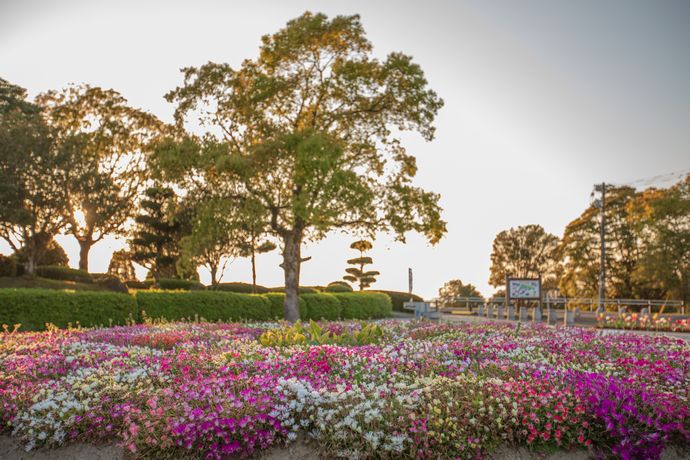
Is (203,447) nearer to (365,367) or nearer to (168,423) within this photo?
(168,423)

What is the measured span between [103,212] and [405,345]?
2994cm

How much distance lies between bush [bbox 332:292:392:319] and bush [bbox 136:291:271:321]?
537 centimetres

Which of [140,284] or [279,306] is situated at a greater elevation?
[140,284]

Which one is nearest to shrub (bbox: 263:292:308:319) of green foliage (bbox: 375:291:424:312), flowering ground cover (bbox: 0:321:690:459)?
green foliage (bbox: 375:291:424:312)

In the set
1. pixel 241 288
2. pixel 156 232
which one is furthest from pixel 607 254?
pixel 156 232

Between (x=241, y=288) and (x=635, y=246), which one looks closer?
(x=241, y=288)

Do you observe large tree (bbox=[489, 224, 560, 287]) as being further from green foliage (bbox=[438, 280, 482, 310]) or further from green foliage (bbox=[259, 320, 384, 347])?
green foliage (bbox=[259, 320, 384, 347])

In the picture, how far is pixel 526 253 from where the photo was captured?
204ft

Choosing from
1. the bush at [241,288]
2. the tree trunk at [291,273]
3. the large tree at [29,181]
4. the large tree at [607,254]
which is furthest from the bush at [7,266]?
the large tree at [607,254]

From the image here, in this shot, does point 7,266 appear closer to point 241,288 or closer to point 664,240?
point 241,288

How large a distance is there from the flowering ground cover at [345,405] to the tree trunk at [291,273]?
1494cm

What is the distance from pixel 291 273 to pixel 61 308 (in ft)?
29.6

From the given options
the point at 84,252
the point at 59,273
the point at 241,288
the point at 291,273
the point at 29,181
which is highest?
the point at 29,181

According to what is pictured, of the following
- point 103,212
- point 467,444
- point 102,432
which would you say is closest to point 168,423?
point 102,432
